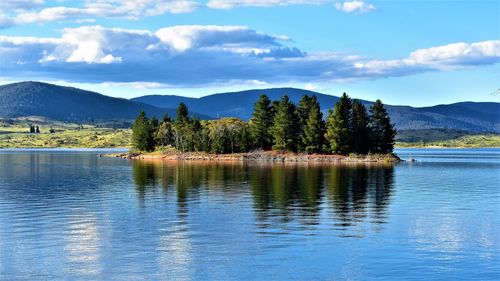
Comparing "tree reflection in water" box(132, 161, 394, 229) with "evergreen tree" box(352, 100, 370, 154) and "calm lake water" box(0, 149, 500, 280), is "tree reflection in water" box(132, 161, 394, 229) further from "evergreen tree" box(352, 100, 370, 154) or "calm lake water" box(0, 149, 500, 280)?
"evergreen tree" box(352, 100, 370, 154)

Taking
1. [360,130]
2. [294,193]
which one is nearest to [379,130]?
[360,130]

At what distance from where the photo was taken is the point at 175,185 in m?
102

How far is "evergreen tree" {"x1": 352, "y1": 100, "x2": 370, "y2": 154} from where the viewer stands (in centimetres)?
19288

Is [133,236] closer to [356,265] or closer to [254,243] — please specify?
[254,243]

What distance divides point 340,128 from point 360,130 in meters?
8.45

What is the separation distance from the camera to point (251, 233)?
52.8 meters

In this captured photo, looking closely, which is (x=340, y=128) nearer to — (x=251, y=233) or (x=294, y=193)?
(x=294, y=193)

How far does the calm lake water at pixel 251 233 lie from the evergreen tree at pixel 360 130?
97.9 meters

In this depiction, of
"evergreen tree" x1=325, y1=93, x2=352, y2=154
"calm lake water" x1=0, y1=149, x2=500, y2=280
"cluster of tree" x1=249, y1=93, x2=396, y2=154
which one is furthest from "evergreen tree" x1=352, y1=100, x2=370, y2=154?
"calm lake water" x1=0, y1=149, x2=500, y2=280

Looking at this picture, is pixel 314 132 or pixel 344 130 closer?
pixel 344 130

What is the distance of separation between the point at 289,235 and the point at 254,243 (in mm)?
4219

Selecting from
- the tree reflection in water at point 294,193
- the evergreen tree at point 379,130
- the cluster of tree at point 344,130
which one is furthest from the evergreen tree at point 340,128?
the tree reflection in water at point 294,193

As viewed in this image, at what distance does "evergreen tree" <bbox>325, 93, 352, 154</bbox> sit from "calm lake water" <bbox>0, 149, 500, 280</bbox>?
9361 cm

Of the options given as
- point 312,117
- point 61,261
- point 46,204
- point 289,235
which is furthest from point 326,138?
point 61,261
